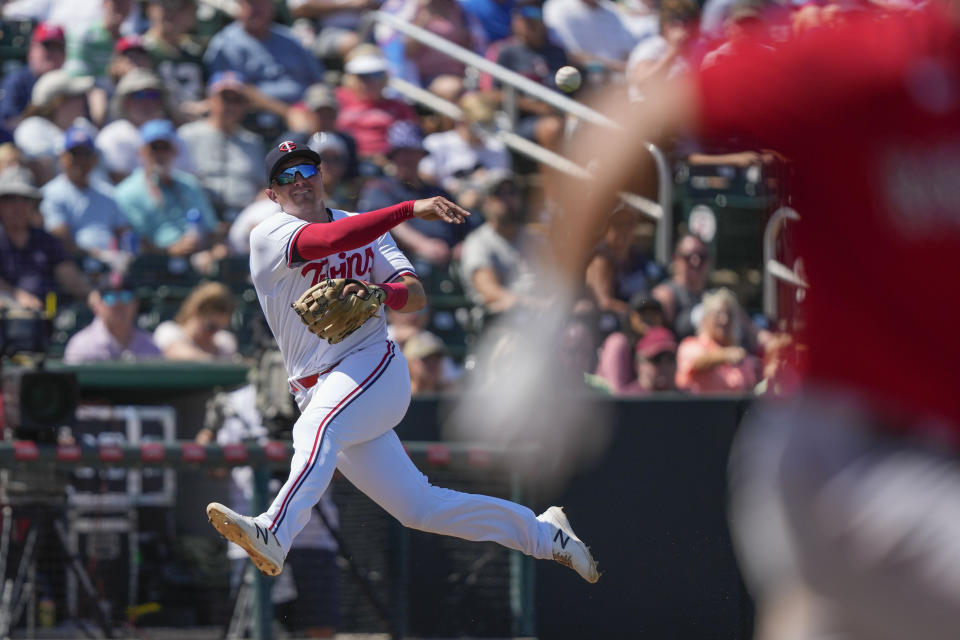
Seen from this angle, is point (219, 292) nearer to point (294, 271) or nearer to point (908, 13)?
point (294, 271)

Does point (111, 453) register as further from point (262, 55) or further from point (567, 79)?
point (262, 55)

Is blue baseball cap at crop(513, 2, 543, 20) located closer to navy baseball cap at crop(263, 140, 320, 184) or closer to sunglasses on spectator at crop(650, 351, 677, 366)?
sunglasses on spectator at crop(650, 351, 677, 366)

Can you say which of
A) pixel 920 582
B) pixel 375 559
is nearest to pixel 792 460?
pixel 920 582

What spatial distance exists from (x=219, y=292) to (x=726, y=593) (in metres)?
3.70

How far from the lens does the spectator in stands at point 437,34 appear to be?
1232cm

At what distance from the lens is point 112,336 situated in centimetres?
925

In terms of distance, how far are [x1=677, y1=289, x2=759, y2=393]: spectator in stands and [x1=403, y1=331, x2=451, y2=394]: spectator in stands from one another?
A: 1498mm

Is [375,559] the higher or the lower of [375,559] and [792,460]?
the lower

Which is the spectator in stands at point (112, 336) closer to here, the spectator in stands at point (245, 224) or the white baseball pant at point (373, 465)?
the spectator in stands at point (245, 224)

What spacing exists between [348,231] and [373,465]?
0.94 m

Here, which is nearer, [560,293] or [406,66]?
[560,293]

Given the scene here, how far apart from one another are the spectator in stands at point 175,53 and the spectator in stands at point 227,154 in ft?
2.07

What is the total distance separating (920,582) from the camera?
9.09 ft

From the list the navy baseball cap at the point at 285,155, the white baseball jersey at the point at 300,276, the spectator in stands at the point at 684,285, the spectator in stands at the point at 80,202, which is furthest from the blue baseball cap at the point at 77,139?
the navy baseball cap at the point at 285,155
